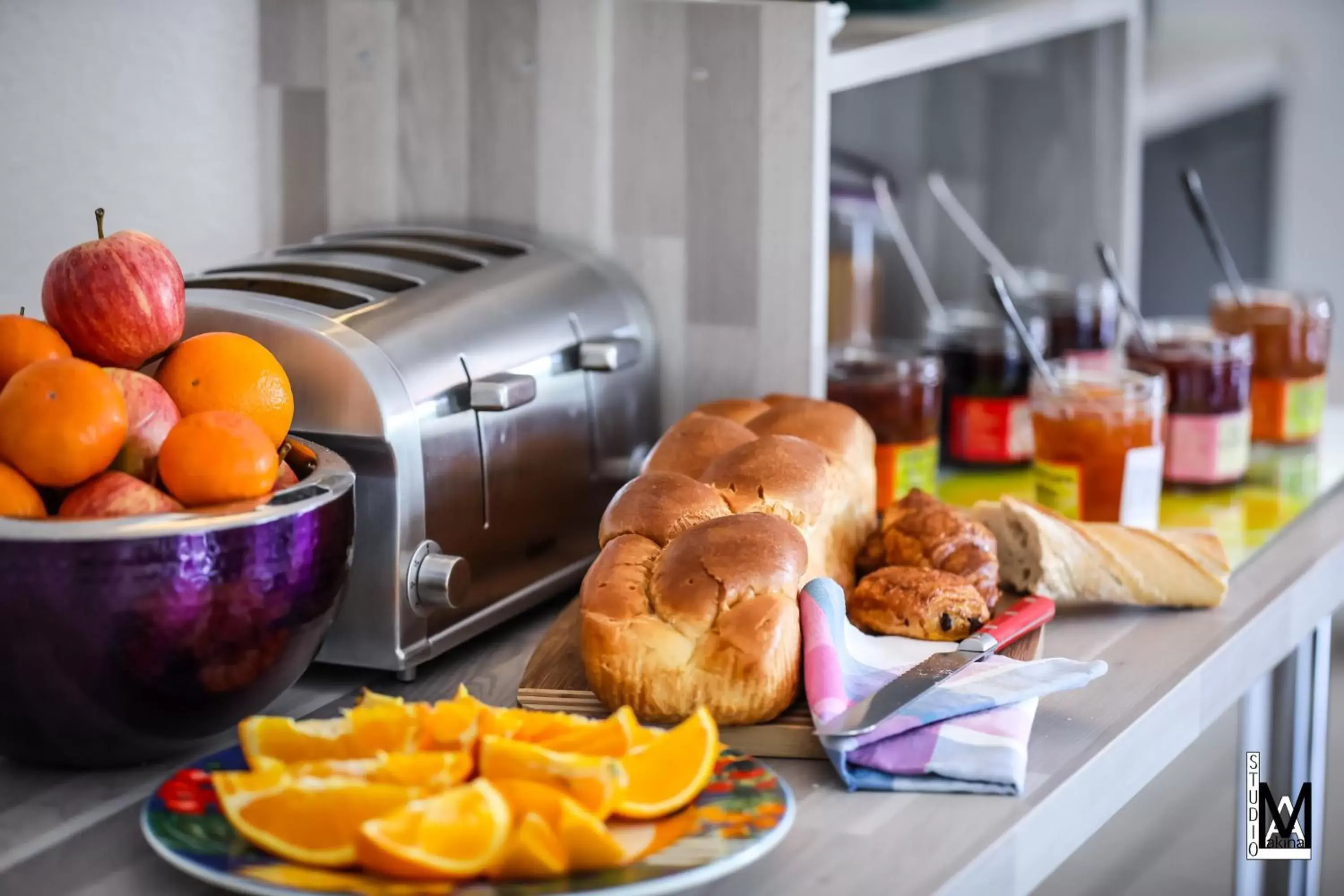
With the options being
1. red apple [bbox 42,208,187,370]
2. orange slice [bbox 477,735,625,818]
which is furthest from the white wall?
orange slice [bbox 477,735,625,818]

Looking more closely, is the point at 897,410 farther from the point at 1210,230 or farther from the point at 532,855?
the point at 532,855

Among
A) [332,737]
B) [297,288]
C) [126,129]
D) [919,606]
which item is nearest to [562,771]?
[332,737]

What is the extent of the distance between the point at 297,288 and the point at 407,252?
0.47 feet

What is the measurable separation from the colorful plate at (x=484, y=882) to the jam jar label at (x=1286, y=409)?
117 cm

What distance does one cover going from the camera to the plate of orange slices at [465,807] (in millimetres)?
684

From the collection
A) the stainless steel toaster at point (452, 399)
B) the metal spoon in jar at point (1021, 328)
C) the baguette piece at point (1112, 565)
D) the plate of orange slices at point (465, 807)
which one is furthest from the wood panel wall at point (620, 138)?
the plate of orange slices at point (465, 807)

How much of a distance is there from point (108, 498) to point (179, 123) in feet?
2.31

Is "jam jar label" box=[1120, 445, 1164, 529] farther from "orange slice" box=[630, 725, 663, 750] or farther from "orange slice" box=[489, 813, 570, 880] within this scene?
"orange slice" box=[489, 813, 570, 880]

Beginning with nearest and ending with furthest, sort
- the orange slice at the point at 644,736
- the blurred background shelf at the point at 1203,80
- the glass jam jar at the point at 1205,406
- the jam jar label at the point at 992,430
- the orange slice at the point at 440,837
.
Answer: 1. the orange slice at the point at 440,837
2. the orange slice at the point at 644,736
3. the glass jam jar at the point at 1205,406
4. the jam jar label at the point at 992,430
5. the blurred background shelf at the point at 1203,80

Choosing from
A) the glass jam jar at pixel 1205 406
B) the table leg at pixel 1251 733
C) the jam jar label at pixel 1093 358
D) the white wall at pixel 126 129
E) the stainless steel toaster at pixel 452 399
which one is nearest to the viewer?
the stainless steel toaster at pixel 452 399

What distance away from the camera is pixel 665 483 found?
1012mm

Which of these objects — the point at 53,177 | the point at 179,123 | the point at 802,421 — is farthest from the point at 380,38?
the point at 802,421

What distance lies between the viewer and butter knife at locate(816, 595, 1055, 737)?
0.86 meters

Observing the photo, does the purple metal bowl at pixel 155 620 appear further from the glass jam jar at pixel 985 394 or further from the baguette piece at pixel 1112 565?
the glass jam jar at pixel 985 394
